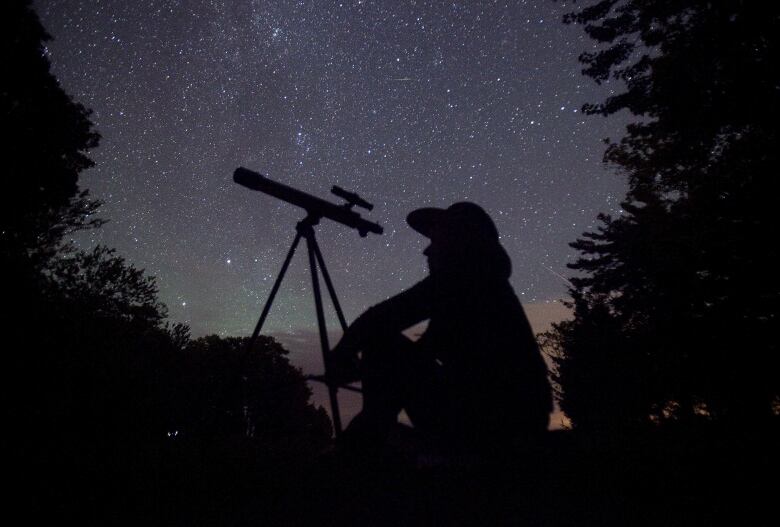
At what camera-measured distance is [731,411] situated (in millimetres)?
10609

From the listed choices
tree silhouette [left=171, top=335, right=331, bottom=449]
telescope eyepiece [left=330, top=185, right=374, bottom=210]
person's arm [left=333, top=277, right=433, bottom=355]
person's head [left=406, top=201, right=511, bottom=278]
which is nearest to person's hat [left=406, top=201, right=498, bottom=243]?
person's head [left=406, top=201, right=511, bottom=278]

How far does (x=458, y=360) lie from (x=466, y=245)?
72 cm

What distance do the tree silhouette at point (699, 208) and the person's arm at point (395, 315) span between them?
6707 millimetres

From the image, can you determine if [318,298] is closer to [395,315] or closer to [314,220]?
[314,220]

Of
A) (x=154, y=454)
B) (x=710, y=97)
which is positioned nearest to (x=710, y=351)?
(x=710, y=97)

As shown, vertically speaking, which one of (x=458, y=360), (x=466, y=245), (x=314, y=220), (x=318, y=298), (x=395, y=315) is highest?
(x=314, y=220)

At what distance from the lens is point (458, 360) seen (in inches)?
81.4

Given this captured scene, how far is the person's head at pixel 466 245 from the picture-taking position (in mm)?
2205

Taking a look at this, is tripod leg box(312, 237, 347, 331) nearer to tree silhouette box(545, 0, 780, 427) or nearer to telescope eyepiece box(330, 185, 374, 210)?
telescope eyepiece box(330, 185, 374, 210)

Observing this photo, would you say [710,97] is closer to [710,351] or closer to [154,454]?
[710,351]

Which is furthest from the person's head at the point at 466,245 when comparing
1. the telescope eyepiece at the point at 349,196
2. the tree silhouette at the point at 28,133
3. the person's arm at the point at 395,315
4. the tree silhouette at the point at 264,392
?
the tree silhouette at the point at 264,392

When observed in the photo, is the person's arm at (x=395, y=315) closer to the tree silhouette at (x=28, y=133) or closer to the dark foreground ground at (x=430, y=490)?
the dark foreground ground at (x=430, y=490)

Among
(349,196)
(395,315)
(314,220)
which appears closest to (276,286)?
(314,220)

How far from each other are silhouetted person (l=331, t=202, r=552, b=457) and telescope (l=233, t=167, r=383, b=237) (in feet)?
6.18
